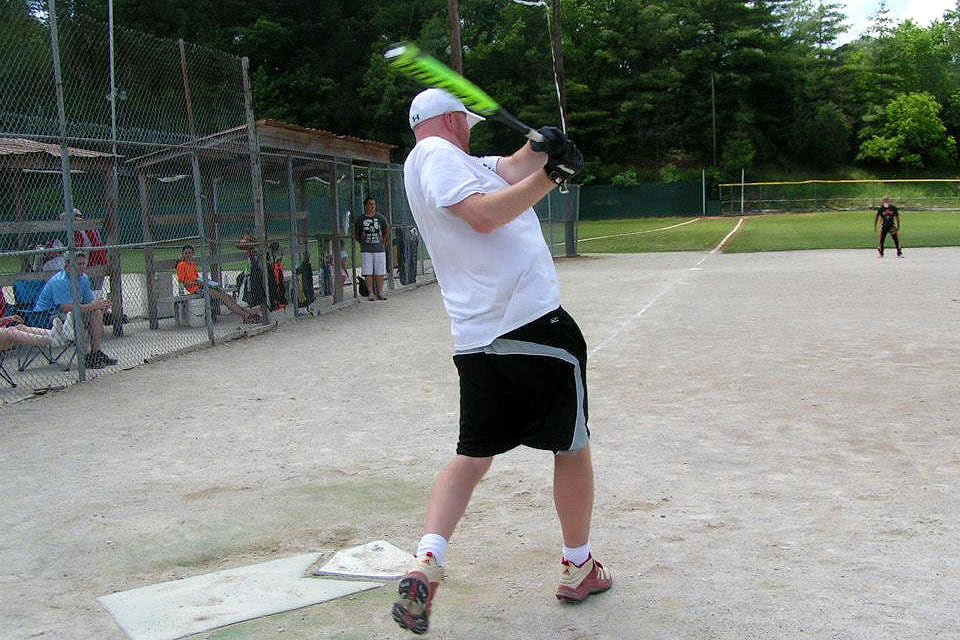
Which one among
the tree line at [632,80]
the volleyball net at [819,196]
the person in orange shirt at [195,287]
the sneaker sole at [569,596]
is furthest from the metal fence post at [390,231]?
the volleyball net at [819,196]

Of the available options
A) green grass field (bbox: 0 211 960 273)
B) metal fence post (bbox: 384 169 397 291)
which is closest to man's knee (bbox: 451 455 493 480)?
metal fence post (bbox: 384 169 397 291)

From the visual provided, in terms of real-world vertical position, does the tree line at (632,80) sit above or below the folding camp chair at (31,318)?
above

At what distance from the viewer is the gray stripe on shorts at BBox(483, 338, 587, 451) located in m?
3.33

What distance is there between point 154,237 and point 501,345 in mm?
11514

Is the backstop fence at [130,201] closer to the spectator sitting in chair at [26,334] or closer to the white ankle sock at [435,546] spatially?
the spectator sitting in chair at [26,334]

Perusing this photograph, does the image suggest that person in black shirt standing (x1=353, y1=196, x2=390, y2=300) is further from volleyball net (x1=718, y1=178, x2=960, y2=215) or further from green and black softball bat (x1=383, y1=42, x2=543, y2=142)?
volleyball net (x1=718, y1=178, x2=960, y2=215)

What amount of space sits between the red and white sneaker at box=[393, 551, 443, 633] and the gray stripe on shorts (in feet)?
2.15

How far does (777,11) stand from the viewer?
69.1 meters

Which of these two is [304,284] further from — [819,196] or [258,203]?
[819,196]

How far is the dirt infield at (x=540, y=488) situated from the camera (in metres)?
3.51

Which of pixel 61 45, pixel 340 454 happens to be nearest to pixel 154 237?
pixel 61 45

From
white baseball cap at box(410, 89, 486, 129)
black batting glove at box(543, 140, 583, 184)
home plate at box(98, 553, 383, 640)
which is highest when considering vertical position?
white baseball cap at box(410, 89, 486, 129)

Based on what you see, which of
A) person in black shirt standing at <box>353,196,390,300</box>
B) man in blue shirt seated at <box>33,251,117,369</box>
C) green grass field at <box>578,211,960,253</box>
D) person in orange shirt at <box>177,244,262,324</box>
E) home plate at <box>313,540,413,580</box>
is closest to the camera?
home plate at <box>313,540,413,580</box>

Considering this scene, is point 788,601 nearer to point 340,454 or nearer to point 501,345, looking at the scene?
point 501,345
